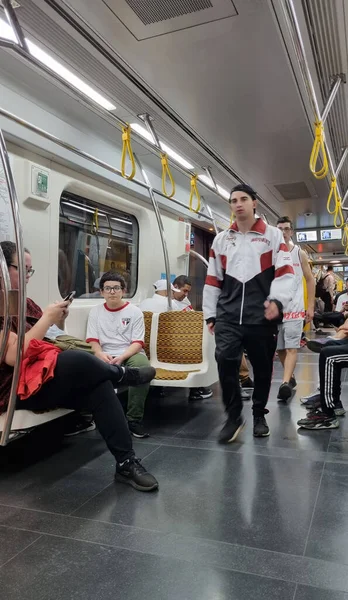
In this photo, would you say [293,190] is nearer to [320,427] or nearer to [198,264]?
[198,264]

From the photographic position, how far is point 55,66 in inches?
134

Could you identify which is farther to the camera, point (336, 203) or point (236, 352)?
point (336, 203)

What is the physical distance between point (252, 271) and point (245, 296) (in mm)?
170

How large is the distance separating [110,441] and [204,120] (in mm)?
3353

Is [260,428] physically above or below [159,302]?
below

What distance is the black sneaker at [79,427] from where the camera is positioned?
10.5 ft

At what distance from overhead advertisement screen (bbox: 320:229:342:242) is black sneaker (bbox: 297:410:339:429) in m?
7.83

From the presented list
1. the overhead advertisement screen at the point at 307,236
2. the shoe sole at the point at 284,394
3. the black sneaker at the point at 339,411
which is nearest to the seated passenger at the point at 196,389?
the shoe sole at the point at 284,394

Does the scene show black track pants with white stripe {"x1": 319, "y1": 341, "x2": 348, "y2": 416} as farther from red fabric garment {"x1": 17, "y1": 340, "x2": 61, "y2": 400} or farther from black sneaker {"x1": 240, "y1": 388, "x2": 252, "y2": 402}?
red fabric garment {"x1": 17, "y1": 340, "x2": 61, "y2": 400}

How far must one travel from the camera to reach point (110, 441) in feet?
7.77

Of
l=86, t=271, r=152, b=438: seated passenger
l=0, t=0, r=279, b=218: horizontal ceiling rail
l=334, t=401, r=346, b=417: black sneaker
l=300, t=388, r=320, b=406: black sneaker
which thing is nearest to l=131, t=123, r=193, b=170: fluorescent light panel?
l=0, t=0, r=279, b=218: horizontal ceiling rail

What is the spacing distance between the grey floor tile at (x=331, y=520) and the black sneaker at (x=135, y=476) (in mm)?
790

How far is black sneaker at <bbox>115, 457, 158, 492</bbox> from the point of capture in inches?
89.0

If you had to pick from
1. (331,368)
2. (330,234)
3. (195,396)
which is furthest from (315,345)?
(330,234)
